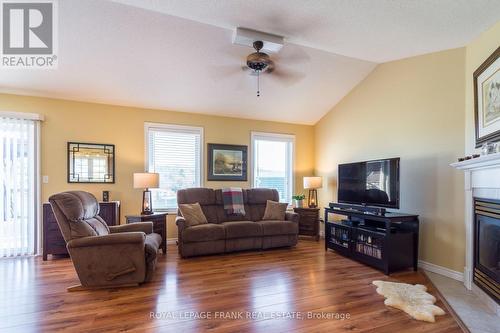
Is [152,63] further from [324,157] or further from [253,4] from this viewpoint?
[324,157]

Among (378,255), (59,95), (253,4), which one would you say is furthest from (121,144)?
(378,255)

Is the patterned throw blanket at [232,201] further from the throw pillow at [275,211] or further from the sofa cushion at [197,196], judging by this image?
the throw pillow at [275,211]

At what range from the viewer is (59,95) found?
411 cm

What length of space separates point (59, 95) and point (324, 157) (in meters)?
4.90

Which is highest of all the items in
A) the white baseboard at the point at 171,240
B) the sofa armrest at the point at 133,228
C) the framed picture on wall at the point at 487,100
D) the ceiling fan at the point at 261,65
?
the ceiling fan at the point at 261,65

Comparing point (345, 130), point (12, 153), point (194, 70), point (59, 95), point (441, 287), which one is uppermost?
point (194, 70)

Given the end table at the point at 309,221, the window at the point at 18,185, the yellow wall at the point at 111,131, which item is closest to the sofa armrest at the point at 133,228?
the yellow wall at the point at 111,131

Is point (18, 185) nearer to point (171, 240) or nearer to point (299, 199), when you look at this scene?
point (171, 240)

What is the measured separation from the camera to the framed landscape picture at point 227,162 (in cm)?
509

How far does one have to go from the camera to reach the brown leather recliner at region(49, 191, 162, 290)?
278 cm

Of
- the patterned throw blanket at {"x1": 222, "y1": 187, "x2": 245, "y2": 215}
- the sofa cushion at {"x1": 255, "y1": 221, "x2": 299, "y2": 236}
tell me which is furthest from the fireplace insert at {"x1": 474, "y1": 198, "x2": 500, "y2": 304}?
the patterned throw blanket at {"x1": 222, "y1": 187, "x2": 245, "y2": 215}

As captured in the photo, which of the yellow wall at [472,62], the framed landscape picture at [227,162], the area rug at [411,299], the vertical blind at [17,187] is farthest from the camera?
the framed landscape picture at [227,162]

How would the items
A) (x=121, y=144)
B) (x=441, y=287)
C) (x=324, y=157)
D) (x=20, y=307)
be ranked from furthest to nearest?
(x=324, y=157) < (x=121, y=144) < (x=441, y=287) < (x=20, y=307)

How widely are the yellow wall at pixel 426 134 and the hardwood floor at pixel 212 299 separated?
2.25 feet
